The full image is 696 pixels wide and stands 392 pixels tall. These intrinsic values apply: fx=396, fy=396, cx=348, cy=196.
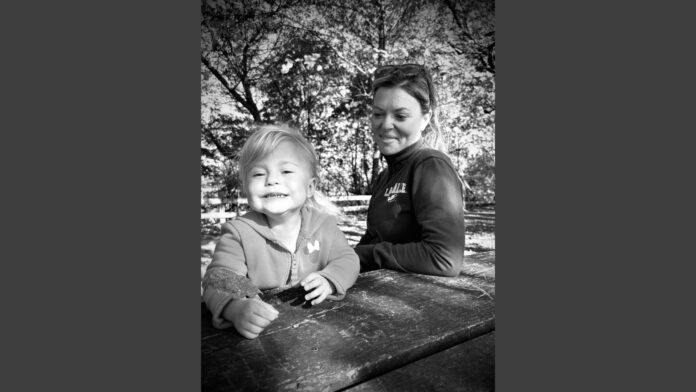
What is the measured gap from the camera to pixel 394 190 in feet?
5.01

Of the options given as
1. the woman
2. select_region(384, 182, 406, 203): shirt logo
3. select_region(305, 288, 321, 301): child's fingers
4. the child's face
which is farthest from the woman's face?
select_region(305, 288, 321, 301): child's fingers

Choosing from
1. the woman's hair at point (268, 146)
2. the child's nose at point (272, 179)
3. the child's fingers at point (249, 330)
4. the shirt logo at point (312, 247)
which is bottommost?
the child's fingers at point (249, 330)

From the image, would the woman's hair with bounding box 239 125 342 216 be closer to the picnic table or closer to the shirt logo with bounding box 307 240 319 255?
the shirt logo with bounding box 307 240 319 255

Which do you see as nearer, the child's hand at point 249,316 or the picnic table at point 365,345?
the picnic table at point 365,345

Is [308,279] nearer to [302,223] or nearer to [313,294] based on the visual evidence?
[313,294]

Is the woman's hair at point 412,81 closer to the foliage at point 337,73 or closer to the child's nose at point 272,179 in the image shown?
the foliage at point 337,73

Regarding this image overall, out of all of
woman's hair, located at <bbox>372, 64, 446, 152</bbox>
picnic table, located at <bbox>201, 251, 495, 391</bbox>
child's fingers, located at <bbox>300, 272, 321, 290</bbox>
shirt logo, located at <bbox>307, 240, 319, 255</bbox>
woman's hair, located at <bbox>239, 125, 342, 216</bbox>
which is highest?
woman's hair, located at <bbox>372, 64, 446, 152</bbox>

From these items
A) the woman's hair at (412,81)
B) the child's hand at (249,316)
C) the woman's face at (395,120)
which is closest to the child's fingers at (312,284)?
the child's hand at (249,316)

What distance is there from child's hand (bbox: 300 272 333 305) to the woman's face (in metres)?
0.63

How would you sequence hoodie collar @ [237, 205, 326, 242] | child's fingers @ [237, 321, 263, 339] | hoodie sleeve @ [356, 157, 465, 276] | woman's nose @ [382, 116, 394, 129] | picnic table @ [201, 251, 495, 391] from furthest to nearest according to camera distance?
woman's nose @ [382, 116, 394, 129], hoodie sleeve @ [356, 157, 465, 276], hoodie collar @ [237, 205, 326, 242], child's fingers @ [237, 321, 263, 339], picnic table @ [201, 251, 495, 391]

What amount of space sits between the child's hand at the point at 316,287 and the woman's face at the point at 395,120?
63cm

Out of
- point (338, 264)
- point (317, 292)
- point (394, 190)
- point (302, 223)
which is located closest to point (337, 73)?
point (394, 190)

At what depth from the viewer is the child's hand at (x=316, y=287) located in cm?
113

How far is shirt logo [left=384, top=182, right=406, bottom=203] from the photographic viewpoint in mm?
1496
